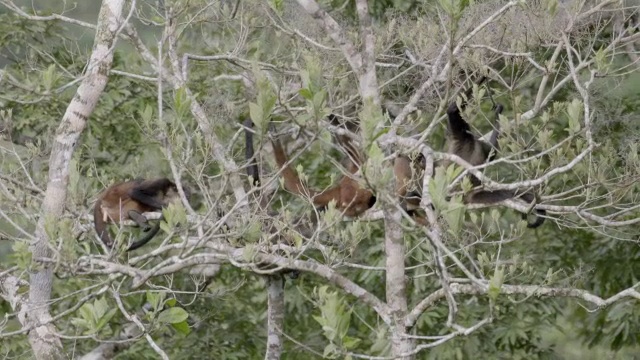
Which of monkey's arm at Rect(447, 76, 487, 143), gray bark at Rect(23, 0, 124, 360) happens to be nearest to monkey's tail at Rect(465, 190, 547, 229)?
monkey's arm at Rect(447, 76, 487, 143)

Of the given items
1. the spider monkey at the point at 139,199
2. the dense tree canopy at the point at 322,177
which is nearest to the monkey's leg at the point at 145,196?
Answer: the spider monkey at the point at 139,199

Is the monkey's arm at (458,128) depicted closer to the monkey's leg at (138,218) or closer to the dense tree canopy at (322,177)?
the dense tree canopy at (322,177)

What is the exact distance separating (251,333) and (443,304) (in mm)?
1553

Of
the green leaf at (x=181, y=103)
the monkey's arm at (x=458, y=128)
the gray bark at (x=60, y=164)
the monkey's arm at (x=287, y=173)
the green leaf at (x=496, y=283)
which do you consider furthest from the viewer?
the monkey's arm at (x=458, y=128)

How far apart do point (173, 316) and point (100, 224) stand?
2339mm

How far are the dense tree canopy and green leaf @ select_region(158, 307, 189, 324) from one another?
11 mm

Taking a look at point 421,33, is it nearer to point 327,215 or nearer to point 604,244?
point 327,215

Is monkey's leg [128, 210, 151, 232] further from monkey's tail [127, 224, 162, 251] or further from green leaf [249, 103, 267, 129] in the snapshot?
green leaf [249, 103, 267, 129]

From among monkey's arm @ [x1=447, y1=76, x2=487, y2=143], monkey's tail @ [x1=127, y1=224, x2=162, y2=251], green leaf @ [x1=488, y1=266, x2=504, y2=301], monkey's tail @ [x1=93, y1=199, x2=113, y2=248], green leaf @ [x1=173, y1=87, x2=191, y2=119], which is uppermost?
green leaf @ [x1=173, y1=87, x2=191, y2=119]

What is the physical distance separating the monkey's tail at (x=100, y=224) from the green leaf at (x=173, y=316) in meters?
2.08

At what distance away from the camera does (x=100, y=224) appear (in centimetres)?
663

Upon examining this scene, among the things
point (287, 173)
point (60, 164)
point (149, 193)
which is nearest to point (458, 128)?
point (287, 173)

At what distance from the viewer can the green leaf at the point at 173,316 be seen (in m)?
4.41

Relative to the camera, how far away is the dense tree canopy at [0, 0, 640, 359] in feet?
15.0
